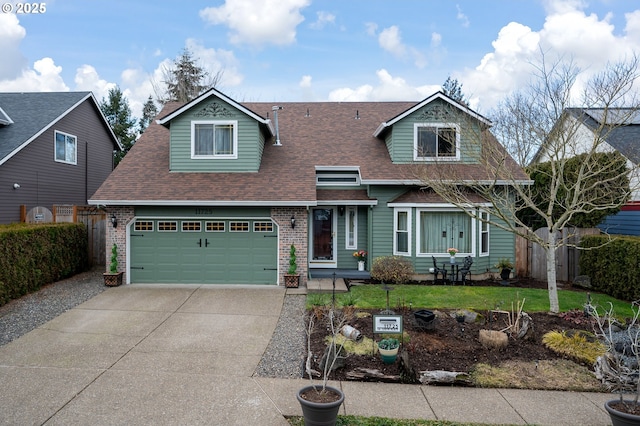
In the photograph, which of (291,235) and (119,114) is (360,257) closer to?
(291,235)

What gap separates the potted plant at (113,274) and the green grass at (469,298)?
6.43 m

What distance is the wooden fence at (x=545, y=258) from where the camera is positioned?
13.9 m

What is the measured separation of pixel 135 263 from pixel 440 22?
12.3 meters

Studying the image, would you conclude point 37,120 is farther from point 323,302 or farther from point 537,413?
point 537,413

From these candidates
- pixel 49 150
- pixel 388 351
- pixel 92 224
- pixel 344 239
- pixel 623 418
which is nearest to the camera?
pixel 623 418

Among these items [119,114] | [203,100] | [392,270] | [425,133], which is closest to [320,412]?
[392,270]

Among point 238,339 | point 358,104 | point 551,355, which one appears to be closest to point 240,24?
point 358,104

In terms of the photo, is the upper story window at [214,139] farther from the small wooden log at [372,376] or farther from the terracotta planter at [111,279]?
the small wooden log at [372,376]

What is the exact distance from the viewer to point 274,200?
12.4 meters

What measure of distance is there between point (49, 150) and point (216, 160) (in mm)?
9078

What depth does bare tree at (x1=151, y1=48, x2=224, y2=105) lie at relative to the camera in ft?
110

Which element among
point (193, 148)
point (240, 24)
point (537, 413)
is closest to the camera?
point (537, 413)

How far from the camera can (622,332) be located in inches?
281

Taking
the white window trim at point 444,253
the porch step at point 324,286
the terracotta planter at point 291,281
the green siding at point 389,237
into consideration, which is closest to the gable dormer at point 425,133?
the green siding at point 389,237
